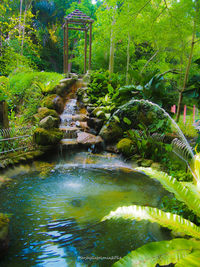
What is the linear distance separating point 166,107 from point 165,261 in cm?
575

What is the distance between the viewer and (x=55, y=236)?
2.55 m

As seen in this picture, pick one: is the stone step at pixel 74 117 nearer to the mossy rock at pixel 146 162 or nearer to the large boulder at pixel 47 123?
the large boulder at pixel 47 123

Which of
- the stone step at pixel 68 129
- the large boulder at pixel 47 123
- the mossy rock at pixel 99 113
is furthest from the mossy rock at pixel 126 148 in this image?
the large boulder at pixel 47 123

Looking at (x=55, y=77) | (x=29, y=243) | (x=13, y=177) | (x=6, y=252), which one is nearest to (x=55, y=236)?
(x=29, y=243)

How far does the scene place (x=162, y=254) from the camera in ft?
5.18

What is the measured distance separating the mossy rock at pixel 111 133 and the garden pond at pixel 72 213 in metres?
1.48

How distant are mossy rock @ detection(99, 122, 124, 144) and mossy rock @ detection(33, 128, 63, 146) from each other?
141cm

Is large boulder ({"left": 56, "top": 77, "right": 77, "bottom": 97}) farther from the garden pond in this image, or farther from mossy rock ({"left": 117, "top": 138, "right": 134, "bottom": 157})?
the garden pond

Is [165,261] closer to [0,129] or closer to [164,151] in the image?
[164,151]

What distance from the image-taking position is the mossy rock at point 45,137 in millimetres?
5695

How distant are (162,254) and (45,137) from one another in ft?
15.4

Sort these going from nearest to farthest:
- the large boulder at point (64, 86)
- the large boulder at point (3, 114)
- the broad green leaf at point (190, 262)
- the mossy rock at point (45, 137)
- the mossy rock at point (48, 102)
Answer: the broad green leaf at point (190, 262) → the large boulder at point (3, 114) → the mossy rock at point (45, 137) → the mossy rock at point (48, 102) → the large boulder at point (64, 86)

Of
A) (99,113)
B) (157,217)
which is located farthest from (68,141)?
(157,217)

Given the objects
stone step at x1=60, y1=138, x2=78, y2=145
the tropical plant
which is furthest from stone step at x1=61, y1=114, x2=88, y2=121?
the tropical plant
